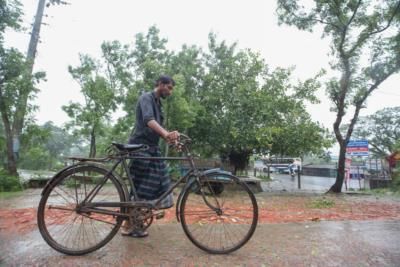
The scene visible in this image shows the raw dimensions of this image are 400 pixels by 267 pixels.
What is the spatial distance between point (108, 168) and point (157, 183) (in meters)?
0.51

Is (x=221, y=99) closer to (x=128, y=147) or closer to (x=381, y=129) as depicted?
(x=128, y=147)

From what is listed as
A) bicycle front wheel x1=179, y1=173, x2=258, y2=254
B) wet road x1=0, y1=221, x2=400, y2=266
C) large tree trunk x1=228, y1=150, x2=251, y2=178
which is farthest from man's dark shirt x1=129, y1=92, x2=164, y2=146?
large tree trunk x1=228, y1=150, x2=251, y2=178

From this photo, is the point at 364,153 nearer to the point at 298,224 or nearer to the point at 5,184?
the point at 298,224

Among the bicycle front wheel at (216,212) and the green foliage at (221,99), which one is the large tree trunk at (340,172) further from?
the bicycle front wheel at (216,212)

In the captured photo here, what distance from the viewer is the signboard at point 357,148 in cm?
1167

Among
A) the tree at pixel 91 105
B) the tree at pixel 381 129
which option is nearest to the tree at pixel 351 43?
the tree at pixel 91 105

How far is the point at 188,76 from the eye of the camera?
38.8ft

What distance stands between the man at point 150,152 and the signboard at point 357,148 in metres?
11.0

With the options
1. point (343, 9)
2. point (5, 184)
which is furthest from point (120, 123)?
point (343, 9)

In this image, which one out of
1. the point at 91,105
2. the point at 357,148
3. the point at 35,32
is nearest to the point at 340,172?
the point at 357,148

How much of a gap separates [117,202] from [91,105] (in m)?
9.23

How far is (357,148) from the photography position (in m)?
11.8

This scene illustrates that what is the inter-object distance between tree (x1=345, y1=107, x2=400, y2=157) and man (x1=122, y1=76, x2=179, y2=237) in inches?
1337

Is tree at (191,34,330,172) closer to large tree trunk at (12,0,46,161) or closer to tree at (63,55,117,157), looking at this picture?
tree at (63,55,117,157)
